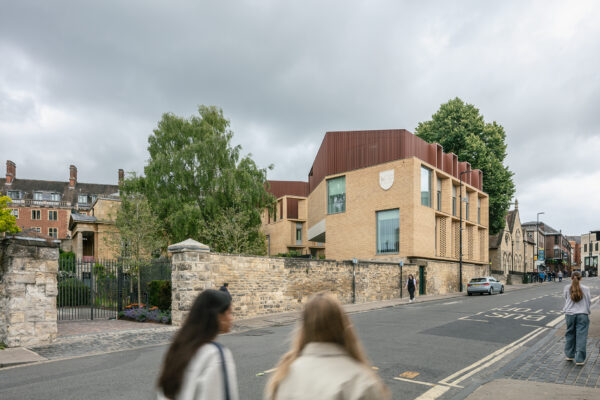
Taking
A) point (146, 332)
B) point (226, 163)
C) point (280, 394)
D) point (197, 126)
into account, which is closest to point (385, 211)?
point (226, 163)

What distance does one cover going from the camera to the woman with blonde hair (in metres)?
2.22

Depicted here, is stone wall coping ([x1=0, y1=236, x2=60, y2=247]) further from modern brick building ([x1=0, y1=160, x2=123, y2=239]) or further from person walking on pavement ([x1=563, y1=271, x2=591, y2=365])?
modern brick building ([x1=0, y1=160, x2=123, y2=239])

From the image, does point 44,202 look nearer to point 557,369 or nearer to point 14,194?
point 14,194

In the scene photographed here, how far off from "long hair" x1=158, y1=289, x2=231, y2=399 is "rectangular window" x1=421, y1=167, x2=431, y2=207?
102 ft

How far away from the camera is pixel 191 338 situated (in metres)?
2.40

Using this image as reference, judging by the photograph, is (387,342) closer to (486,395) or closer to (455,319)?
(486,395)

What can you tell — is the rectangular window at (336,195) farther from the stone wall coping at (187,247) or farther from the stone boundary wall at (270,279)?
the stone wall coping at (187,247)

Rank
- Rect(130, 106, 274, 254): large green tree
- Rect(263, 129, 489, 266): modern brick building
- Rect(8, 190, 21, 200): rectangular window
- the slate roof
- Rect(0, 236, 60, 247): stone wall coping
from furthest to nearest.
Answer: the slate roof
Rect(8, 190, 21, 200): rectangular window
Rect(263, 129, 489, 266): modern brick building
Rect(130, 106, 274, 254): large green tree
Rect(0, 236, 60, 247): stone wall coping

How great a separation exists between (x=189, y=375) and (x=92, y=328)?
14.0 m

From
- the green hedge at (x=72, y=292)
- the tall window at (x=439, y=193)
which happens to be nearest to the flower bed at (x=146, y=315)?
the green hedge at (x=72, y=292)

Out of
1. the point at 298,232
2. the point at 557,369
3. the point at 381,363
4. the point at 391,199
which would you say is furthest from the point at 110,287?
the point at 298,232

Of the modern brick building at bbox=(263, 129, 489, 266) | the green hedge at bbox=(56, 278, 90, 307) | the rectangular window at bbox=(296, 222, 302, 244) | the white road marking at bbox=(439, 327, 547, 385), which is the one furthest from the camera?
the rectangular window at bbox=(296, 222, 302, 244)

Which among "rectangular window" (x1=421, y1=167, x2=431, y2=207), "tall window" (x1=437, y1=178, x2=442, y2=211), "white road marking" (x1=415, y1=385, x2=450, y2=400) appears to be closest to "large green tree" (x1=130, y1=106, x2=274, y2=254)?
"rectangular window" (x1=421, y1=167, x2=431, y2=207)

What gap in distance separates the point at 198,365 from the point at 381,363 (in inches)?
263
